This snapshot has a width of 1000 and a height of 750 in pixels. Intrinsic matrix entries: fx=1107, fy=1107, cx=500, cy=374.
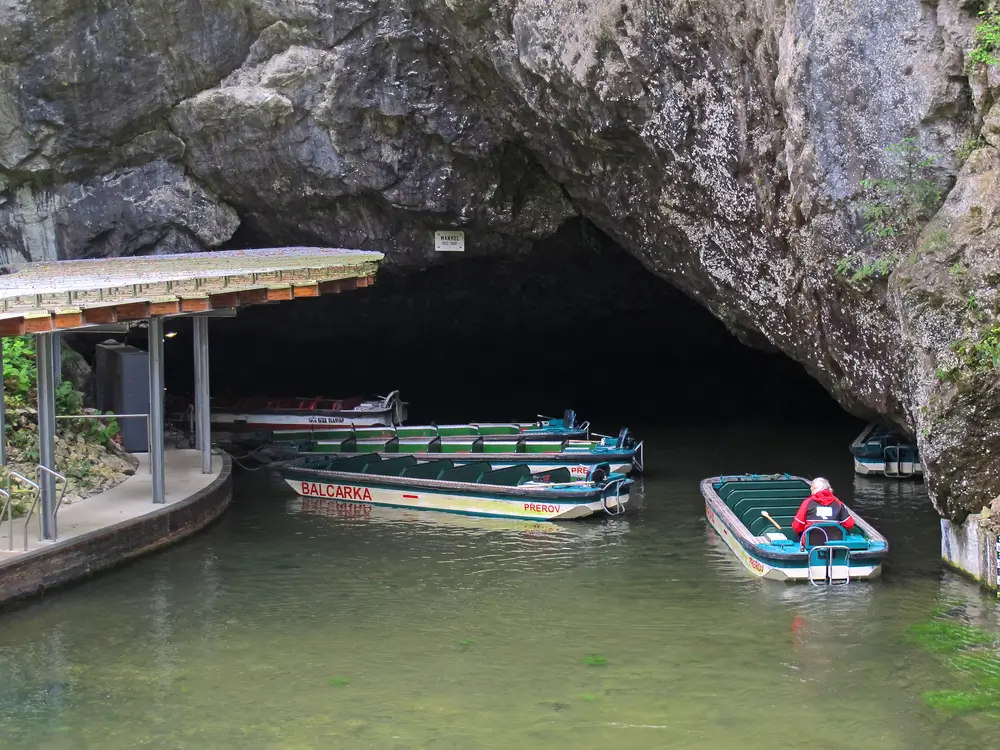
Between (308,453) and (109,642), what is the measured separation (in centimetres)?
1290

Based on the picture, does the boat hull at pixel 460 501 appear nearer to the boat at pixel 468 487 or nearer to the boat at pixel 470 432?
the boat at pixel 468 487

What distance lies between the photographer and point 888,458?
72.2ft

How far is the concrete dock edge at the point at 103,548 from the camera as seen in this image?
46.8 feet

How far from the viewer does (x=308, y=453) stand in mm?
25891

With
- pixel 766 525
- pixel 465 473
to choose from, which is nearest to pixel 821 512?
pixel 766 525

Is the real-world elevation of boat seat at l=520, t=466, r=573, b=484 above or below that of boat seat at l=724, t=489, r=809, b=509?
above

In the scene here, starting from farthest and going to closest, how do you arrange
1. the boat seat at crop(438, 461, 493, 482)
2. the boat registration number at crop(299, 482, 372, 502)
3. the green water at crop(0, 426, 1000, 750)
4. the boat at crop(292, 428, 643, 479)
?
the boat at crop(292, 428, 643, 479)
the boat registration number at crop(299, 482, 372, 502)
the boat seat at crop(438, 461, 493, 482)
the green water at crop(0, 426, 1000, 750)

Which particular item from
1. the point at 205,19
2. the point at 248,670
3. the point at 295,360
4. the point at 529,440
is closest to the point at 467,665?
the point at 248,670

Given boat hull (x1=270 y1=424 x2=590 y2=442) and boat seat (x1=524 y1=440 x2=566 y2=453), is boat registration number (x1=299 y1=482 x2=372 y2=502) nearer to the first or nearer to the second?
boat seat (x1=524 y1=440 x2=566 y2=453)

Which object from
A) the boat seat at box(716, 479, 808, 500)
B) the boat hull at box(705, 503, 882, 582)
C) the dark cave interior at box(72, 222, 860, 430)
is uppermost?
the dark cave interior at box(72, 222, 860, 430)

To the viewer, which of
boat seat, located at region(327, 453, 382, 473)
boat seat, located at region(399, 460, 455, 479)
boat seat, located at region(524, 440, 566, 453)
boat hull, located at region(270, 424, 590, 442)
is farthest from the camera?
boat hull, located at region(270, 424, 590, 442)

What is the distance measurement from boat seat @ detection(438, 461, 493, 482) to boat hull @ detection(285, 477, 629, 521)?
19.2 inches

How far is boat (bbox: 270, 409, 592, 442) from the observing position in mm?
25078

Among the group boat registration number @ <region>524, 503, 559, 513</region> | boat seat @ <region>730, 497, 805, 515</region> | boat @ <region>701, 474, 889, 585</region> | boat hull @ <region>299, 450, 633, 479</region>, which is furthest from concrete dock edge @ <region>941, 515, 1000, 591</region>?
boat hull @ <region>299, 450, 633, 479</region>
